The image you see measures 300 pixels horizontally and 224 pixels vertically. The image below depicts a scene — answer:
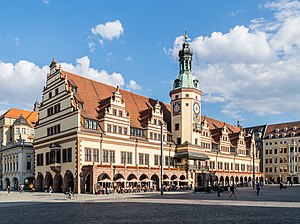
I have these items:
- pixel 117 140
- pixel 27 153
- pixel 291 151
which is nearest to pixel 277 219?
pixel 117 140

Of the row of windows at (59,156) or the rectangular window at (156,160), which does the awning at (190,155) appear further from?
the row of windows at (59,156)

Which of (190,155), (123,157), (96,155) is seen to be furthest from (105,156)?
(190,155)

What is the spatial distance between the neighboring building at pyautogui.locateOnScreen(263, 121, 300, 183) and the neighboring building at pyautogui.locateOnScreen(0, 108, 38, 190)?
77.3m

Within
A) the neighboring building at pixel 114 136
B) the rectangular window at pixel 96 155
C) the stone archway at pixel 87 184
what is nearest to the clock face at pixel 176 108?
the neighboring building at pixel 114 136

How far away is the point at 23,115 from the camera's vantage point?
9994 cm

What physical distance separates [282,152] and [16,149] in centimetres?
8468

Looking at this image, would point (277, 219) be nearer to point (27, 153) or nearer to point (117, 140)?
point (117, 140)

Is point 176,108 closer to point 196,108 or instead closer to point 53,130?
point 196,108

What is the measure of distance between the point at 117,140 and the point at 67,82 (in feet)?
39.7

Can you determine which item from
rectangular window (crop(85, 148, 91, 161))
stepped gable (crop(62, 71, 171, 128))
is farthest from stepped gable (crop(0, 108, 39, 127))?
rectangular window (crop(85, 148, 91, 161))

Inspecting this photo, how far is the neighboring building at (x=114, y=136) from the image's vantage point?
55.0 meters

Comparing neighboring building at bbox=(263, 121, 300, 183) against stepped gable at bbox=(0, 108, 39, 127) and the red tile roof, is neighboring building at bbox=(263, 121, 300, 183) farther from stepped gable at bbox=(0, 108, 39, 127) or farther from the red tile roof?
stepped gable at bbox=(0, 108, 39, 127)

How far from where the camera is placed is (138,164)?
63.6 metres

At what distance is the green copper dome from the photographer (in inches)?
3009
